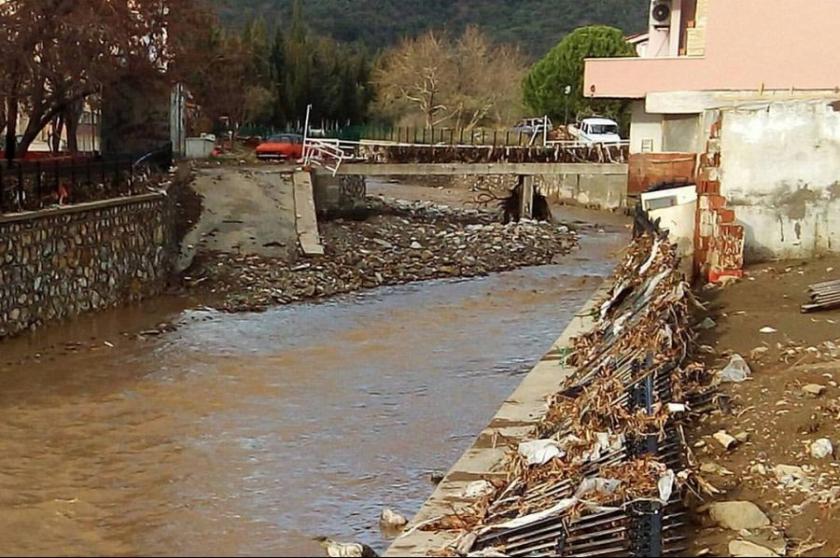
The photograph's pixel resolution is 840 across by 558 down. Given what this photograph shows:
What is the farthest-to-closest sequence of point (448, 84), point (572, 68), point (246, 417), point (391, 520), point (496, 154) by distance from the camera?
point (448, 84) < point (572, 68) < point (496, 154) < point (246, 417) < point (391, 520)

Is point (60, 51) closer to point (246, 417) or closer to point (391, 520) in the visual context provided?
point (246, 417)

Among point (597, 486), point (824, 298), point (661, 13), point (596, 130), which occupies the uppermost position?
point (661, 13)

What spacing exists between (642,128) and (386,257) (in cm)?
728

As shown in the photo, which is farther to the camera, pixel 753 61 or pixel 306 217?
pixel 306 217

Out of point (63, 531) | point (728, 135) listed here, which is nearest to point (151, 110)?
point (728, 135)

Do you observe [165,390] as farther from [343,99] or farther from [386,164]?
[343,99]

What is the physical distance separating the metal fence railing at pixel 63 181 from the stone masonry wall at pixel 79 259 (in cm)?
35

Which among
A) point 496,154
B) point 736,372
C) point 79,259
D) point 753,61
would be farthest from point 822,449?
point 496,154

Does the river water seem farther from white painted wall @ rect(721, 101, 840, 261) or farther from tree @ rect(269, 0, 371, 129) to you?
tree @ rect(269, 0, 371, 129)

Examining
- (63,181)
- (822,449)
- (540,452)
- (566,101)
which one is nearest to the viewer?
(540,452)

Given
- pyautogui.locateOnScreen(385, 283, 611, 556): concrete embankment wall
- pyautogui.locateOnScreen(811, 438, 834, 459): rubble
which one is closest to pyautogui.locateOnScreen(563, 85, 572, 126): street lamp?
pyautogui.locateOnScreen(385, 283, 611, 556): concrete embankment wall

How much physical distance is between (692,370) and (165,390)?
7.74 meters

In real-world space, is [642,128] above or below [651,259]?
above

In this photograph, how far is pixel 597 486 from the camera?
247 inches
